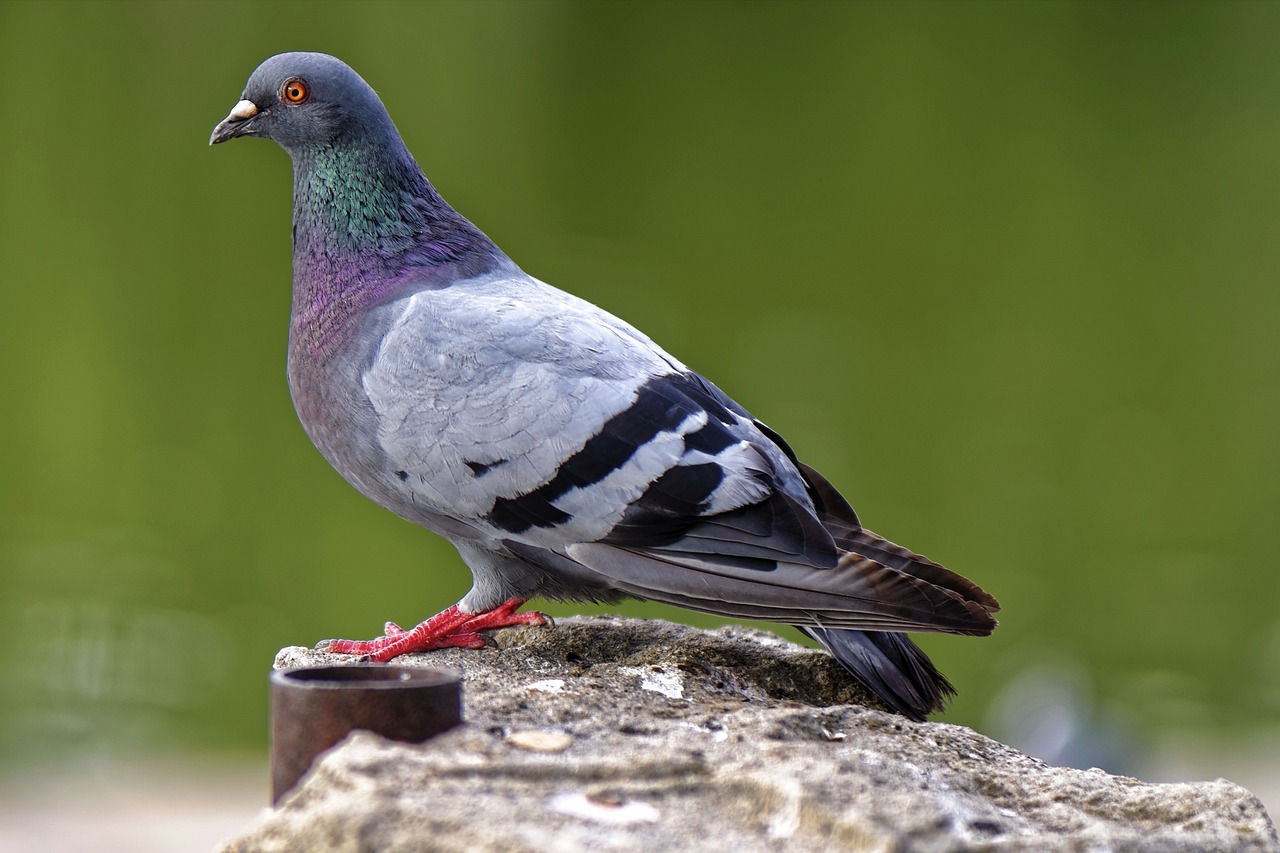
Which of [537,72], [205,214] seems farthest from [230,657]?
[537,72]

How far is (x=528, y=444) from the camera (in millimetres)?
3191

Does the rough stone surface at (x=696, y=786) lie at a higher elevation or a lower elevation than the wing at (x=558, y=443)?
lower

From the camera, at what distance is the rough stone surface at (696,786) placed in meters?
2.15

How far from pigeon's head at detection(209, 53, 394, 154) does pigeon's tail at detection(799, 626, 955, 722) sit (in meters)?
1.86

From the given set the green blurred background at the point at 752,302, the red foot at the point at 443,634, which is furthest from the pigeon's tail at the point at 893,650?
the green blurred background at the point at 752,302

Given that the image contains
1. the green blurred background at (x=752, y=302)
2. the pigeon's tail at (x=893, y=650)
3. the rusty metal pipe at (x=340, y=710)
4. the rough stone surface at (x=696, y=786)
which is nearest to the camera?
the rough stone surface at (x=696, y=786)

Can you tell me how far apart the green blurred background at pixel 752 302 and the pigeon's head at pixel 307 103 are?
3.17 m

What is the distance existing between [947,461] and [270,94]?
14.4 ft

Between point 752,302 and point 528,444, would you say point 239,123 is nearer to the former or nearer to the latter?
point 528,444

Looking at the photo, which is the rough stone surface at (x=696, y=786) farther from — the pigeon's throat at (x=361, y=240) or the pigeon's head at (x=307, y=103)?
the pigeon's head at (x=307, y=103)

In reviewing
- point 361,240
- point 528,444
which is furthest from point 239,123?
point 528,444

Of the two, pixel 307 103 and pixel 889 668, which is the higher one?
pixel 307 103

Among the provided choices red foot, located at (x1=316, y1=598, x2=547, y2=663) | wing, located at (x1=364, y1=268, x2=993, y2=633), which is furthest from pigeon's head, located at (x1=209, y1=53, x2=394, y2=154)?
red foot, located at (x1=316, y1=598, x2=547, y2=663)

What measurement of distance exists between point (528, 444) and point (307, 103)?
49.2 inches
